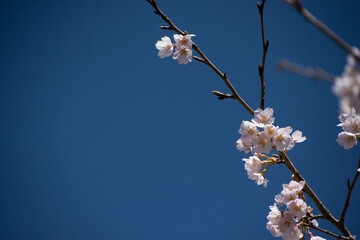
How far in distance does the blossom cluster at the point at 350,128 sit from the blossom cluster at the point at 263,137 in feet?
0.84

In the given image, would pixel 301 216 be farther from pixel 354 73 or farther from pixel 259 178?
pixel 354 73

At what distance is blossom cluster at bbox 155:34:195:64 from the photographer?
1.86 m

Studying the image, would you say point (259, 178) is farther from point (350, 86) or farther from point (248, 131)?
point (350, 86)

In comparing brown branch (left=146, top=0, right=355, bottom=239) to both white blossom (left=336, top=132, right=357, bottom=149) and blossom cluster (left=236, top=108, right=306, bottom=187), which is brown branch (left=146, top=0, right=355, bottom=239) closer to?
blossom cluster (left=236, top=108, right=306, bottom=187)

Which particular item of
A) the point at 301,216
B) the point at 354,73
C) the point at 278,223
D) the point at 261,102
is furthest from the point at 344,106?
the point at 278,223

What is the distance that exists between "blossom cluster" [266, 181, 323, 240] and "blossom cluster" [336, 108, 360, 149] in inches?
17.3

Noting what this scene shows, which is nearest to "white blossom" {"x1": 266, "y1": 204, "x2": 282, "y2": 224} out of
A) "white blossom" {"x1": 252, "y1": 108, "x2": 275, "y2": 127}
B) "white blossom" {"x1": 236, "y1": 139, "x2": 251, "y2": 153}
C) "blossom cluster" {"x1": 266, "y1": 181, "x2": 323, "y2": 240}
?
"blossom cluster" {"x1": 266, "y1": 181, "x2": 323, "y2": 240}

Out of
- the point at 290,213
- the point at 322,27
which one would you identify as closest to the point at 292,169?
the point at 290,213

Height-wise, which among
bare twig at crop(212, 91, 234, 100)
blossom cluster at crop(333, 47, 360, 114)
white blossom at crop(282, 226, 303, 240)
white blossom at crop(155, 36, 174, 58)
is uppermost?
white blossom at crop(155, 36, 174, 58)

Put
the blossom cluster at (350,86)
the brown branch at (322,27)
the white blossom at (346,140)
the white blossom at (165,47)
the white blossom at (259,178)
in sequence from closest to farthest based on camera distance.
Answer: the brown branch at (322,27)
the blossom cluster at (350,86)
the white blossom at (346,140)
the white blossom at (259,178)
the white blossom at (165,47)

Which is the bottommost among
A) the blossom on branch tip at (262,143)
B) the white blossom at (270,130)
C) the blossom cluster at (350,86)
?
the blossom cluster at (350,86)

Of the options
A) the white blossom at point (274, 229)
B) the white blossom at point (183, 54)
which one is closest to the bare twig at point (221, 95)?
the white blossom at point (183, 54)

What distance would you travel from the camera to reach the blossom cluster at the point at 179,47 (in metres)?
1.86

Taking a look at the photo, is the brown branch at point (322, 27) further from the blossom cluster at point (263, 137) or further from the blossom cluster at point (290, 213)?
the blossom cluster at point (290, 213)
